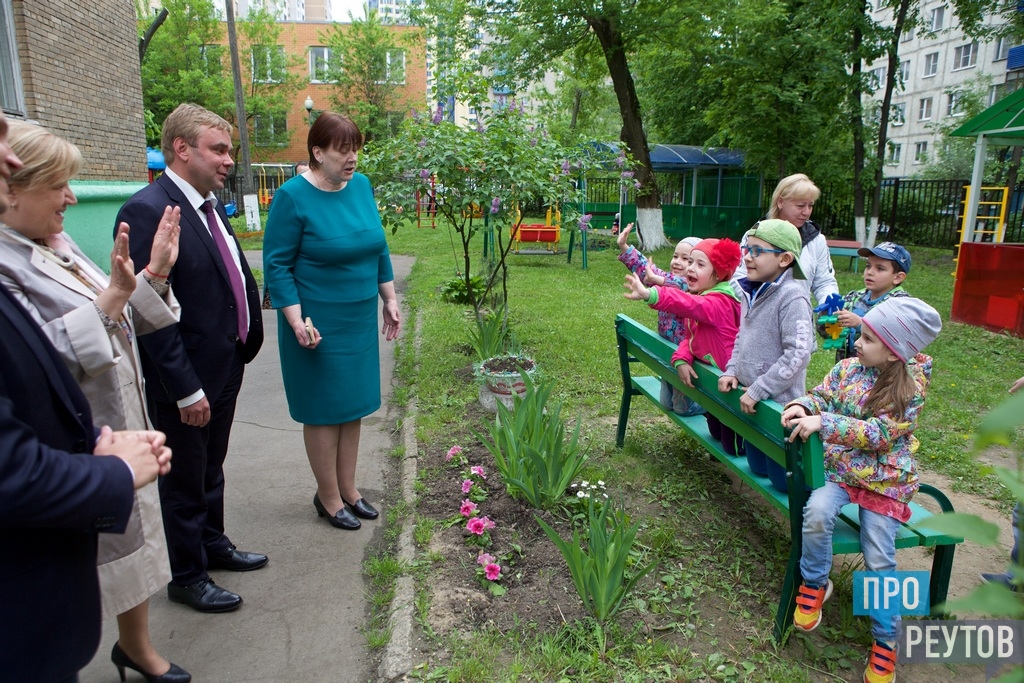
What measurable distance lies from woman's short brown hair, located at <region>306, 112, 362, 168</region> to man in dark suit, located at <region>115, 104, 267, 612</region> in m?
0.42

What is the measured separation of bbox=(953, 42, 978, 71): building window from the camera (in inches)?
1534

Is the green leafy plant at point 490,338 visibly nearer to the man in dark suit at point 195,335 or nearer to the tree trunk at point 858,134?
the man in dark suit at point 195,335

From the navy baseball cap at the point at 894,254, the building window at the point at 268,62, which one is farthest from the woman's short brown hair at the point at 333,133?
the building window at the point at 268,62

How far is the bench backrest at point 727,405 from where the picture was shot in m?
2.46

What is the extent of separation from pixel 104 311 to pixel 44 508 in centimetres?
83

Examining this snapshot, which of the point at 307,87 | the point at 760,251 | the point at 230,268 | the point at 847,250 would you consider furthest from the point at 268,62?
the point at 760,251

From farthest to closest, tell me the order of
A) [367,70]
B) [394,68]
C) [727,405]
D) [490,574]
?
[394,68] → [367,70] → [727,405] → [490,574]

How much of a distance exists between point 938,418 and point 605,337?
318cm

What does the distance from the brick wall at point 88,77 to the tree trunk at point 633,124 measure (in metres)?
9.56

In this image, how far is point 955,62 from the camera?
4041cm

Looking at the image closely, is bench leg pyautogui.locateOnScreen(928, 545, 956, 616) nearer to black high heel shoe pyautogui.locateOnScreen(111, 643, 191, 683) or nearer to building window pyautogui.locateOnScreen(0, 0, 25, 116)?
black high heel shoe pyautogui.locateOnScreen(111, 643, 191, 683)

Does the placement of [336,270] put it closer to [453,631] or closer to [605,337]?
[453,631]

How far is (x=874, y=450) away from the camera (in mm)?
2539

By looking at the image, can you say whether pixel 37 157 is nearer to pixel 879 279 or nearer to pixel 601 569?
pixel 601 569
